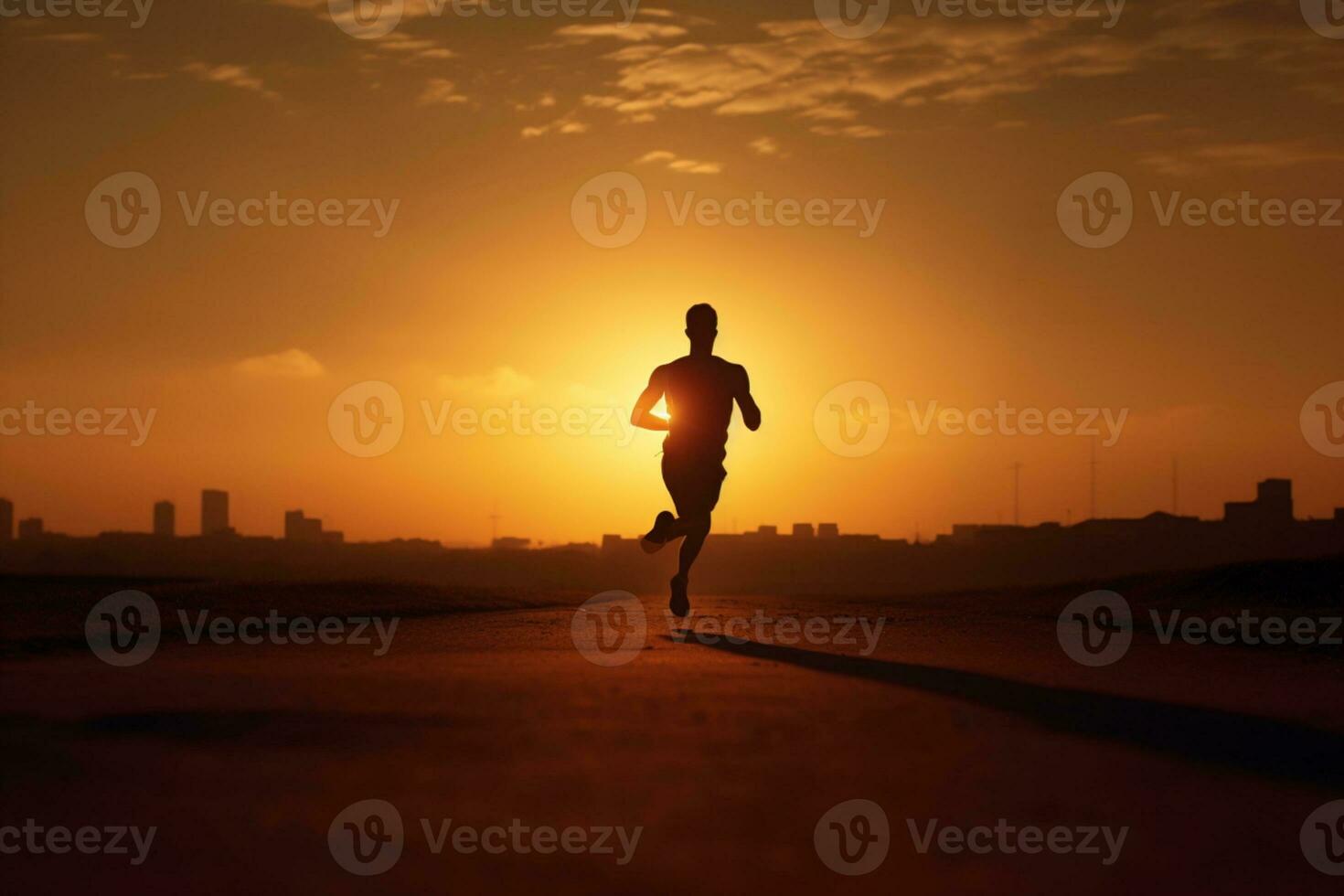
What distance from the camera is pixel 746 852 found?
147 inches

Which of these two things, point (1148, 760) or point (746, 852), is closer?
point (746, 852)

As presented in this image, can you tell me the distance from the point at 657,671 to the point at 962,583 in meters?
167

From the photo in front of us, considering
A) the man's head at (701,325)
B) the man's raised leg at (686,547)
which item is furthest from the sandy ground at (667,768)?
the man's head at (701,325)

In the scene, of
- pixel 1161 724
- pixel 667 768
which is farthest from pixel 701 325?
pixel 667 768

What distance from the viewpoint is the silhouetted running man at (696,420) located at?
12398 millimetres

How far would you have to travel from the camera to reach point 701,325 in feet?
41.0

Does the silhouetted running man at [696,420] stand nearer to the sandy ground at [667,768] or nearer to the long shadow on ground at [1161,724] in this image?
the sandy ground at [667,768]

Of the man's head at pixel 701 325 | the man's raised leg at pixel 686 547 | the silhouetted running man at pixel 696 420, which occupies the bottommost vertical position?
the man's raised leg at pixel 686 547

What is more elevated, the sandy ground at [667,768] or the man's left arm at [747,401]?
the man's left arm at [747,401]

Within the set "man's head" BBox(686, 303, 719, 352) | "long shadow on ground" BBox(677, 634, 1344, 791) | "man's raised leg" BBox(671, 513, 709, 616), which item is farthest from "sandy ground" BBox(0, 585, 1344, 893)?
"man's head" BBox(686, 303, 719, 352)

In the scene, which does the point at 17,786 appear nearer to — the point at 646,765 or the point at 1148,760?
the point at 646,765

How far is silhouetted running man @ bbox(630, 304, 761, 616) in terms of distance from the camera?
40.7 feet

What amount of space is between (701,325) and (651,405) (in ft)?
2.84

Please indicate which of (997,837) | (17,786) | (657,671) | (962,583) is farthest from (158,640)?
(962,583)
